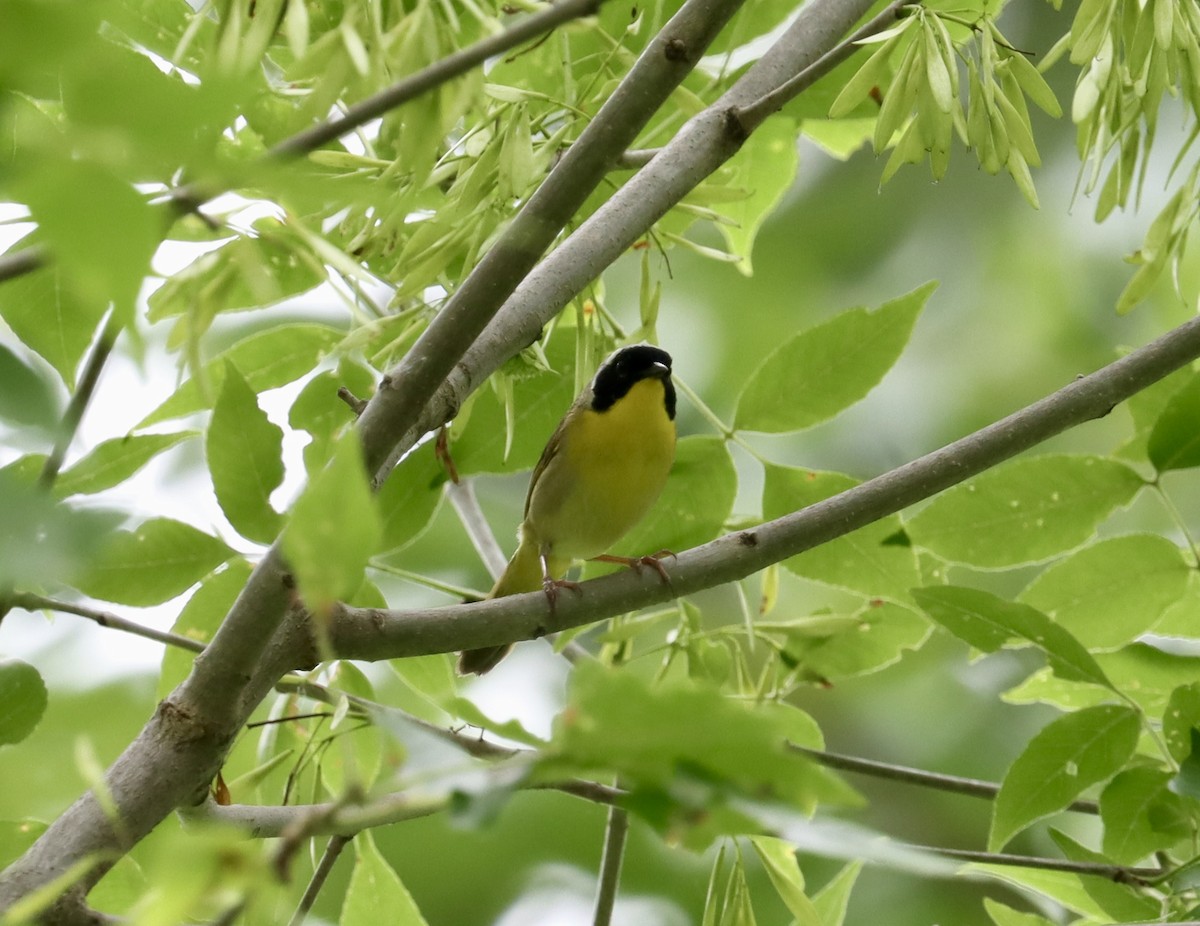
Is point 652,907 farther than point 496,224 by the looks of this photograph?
Yes

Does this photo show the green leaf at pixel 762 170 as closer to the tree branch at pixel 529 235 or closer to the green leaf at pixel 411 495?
the green leaf at pixel 411 495

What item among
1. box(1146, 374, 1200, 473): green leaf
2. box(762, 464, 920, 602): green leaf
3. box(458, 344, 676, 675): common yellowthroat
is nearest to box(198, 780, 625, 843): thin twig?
box(762, 464, 920, 602): green leaf

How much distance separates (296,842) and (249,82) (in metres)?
0.50

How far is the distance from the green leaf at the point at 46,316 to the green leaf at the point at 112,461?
186 millimetres

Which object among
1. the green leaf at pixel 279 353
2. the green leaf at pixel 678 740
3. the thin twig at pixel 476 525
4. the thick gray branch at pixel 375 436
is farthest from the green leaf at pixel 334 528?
the thin twig at pixel 476 525

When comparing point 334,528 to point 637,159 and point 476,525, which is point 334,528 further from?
point 476,525

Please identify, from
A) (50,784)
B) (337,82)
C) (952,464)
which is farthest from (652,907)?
(337,82)

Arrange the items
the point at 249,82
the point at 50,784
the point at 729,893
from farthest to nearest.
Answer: the point at 50,784
the point at 729,893
the point at 249,82

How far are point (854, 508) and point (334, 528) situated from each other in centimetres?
113

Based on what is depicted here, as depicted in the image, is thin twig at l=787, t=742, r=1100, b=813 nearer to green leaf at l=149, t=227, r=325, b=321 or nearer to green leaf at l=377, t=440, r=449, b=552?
green leaf at l=377, t=440, r=449, b=552

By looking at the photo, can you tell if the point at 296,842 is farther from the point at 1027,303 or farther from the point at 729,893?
the point at 1027,303

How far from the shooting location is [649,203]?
201cm

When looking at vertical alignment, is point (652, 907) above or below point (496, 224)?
below

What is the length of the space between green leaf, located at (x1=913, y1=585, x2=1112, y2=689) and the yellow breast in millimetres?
1710
